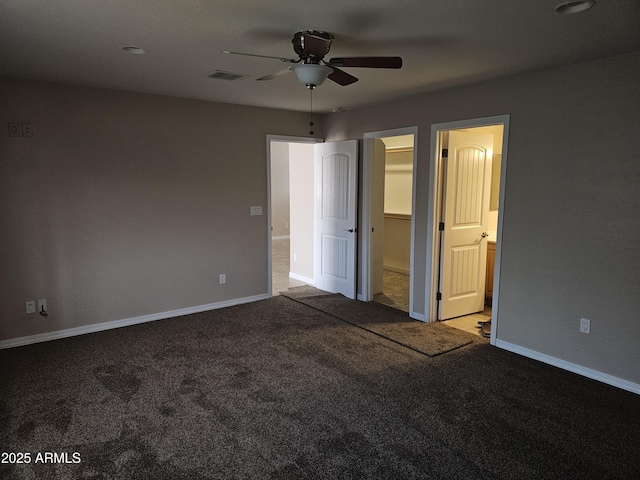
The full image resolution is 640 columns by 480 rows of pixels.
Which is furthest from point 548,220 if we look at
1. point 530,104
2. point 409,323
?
point 409,323

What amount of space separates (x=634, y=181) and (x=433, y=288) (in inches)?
83.2

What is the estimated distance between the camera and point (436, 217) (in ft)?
14.7

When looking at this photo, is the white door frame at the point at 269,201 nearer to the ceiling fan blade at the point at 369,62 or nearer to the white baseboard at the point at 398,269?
the white baseboard at the point at 398,269

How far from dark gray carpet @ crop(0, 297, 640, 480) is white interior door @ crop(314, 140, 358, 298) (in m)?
1.62

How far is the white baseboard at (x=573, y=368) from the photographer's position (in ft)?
10.4

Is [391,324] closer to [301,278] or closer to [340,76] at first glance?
[301,278]

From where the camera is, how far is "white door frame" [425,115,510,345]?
3887 mm

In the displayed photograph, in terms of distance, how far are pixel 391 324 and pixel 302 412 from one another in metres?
1.97

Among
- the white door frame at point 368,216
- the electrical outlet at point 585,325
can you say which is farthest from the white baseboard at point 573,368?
the white door frame at point 368,216

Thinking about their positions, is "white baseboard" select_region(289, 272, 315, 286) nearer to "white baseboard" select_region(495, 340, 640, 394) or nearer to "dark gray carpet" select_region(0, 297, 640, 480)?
"dark gray carpet" select_region(0, 297, 640, 480)

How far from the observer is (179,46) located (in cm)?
288

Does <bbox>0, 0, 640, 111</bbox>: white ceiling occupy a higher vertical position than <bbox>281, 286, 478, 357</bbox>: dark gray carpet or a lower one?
higher

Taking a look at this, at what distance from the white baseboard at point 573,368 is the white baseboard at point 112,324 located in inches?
120

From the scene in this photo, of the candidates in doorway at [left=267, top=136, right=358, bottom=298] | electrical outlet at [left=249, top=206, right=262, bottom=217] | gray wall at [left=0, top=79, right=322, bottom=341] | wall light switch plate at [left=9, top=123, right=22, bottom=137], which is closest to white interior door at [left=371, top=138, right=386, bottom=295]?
doorway at [left=267, top=136, right=358, bottom=298]
